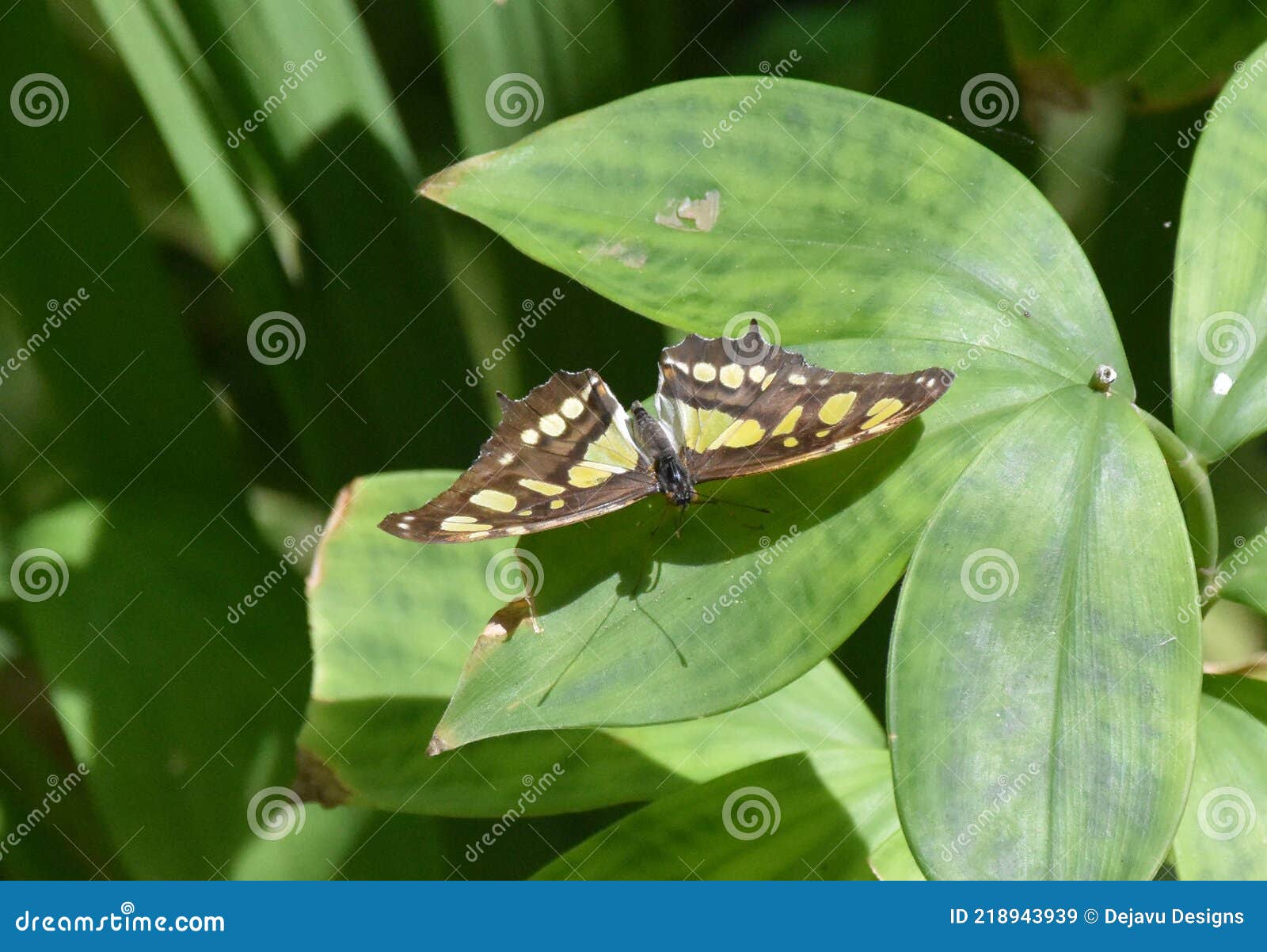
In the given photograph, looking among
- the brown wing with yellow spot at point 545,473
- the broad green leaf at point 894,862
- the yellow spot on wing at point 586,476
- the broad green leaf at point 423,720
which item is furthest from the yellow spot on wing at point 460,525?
the broad green leaf at point 894,862

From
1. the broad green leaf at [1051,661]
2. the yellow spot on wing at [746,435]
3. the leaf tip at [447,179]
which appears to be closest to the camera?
the broad green leaf at [1051,661]

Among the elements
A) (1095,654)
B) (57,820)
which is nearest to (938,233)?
(1095,654)

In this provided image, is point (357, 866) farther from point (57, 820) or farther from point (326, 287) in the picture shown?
point (326, 287)

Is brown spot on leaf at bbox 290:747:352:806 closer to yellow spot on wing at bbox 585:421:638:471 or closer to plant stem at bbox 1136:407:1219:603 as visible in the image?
yellow spot on wing at bbox 585:421:638:471

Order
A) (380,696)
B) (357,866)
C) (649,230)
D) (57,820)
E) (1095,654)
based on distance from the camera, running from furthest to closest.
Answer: (57,820) < (357,866) < (380,696) < (649,230) < (1095,654)

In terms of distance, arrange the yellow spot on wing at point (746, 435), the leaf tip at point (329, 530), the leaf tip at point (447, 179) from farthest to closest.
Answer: the leaf tip at point (329, 530), the yellow spot on wing at point (746, 435), the leaf tip at point (447, 179)

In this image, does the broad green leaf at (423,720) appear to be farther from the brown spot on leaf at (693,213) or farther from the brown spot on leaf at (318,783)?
the brown spot on leaf at (693,213)
